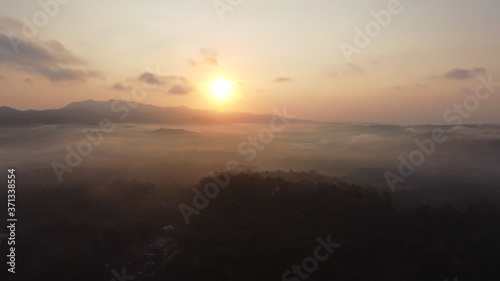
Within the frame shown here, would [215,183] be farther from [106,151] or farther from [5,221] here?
[106,151]

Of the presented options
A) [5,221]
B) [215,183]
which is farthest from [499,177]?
[5,221]

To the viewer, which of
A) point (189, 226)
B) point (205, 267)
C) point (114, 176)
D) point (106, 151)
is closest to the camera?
point (205, 267)

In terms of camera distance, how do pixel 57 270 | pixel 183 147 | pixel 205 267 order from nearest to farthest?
pixel 205 267 < pixel 57 270 < pixel 183 147

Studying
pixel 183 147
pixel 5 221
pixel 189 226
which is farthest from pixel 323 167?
pixel 5 221

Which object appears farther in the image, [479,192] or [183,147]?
[183,147]

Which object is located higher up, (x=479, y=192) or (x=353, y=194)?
(x=353, y=194)

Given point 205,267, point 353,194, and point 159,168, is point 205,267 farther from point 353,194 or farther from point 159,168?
point 159,168
